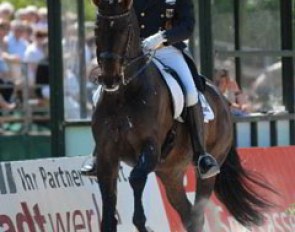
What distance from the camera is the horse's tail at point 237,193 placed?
11.5m

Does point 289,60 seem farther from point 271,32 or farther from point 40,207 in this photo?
point 40,207

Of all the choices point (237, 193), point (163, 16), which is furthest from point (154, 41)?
point (237, 193)

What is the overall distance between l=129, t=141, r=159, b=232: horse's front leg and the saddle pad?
0.76 m

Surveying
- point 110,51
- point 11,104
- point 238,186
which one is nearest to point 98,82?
point 110,51

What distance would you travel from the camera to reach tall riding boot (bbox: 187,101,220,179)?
9.94m

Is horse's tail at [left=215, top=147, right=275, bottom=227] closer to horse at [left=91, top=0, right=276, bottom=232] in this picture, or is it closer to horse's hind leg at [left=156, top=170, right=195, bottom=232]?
horse's hind leg at [left=156, top=170, right=195, bottom=232]

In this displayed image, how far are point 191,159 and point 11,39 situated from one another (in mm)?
5263

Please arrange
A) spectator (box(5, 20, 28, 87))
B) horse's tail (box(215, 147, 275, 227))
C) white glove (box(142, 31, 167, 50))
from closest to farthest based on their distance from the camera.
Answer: white glove (box(142, 31, 167, 50)), horse's tail (box(215, 147, 275, 227)), spectator (box(5, 20, 28, 87))

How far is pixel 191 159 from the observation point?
10211 mm

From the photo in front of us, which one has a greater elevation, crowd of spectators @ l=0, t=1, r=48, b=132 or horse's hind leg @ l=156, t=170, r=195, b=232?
crowd of spectators @ l=0, t=1, r=48, b=132

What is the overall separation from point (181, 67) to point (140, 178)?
5.25 ft

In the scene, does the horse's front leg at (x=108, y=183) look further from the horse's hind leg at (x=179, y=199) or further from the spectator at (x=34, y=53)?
the spectator at (x=34, y=53)

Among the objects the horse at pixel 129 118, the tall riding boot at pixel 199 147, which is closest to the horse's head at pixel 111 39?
the horse at pixel 129 118

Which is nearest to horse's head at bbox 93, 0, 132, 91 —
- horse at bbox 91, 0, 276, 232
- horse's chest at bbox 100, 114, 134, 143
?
horse at bbox 91, 0, 276, 232
